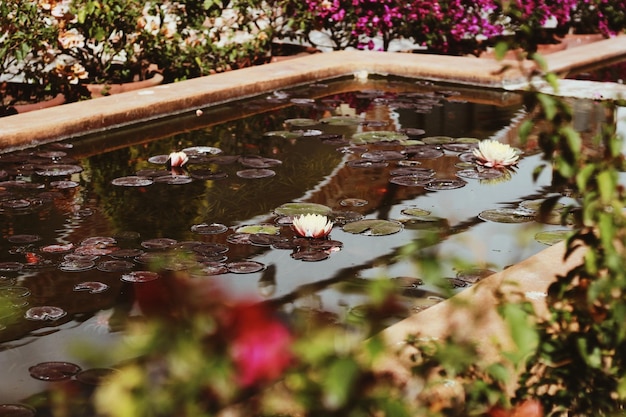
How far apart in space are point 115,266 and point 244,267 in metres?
0.43

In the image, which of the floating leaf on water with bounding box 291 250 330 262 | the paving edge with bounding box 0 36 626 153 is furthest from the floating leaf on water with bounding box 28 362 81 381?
the paving edge with bounding box 0 36 626 153

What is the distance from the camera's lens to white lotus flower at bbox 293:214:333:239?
3777 mm

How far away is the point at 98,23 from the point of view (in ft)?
21.4

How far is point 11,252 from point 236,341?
2600 mm

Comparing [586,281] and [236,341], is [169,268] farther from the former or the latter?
[236,341]

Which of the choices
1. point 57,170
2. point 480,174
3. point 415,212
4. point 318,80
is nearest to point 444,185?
point 480,174

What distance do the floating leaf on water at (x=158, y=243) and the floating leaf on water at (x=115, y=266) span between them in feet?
0.60

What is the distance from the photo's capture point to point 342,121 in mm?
5750

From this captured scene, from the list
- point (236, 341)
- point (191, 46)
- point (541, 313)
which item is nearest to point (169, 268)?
Answer: point (541, 313)

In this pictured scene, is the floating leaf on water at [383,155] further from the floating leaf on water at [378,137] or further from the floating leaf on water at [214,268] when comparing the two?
the floating leaf on water at [214,268]

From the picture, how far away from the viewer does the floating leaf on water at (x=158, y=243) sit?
373 cm

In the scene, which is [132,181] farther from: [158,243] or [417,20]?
[417,20]

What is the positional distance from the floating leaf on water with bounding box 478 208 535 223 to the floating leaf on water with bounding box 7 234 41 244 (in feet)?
5.51

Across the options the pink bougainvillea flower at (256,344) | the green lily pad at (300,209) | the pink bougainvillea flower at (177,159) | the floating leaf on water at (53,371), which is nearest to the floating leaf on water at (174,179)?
the pink bougainvillea flower at (177,159)
